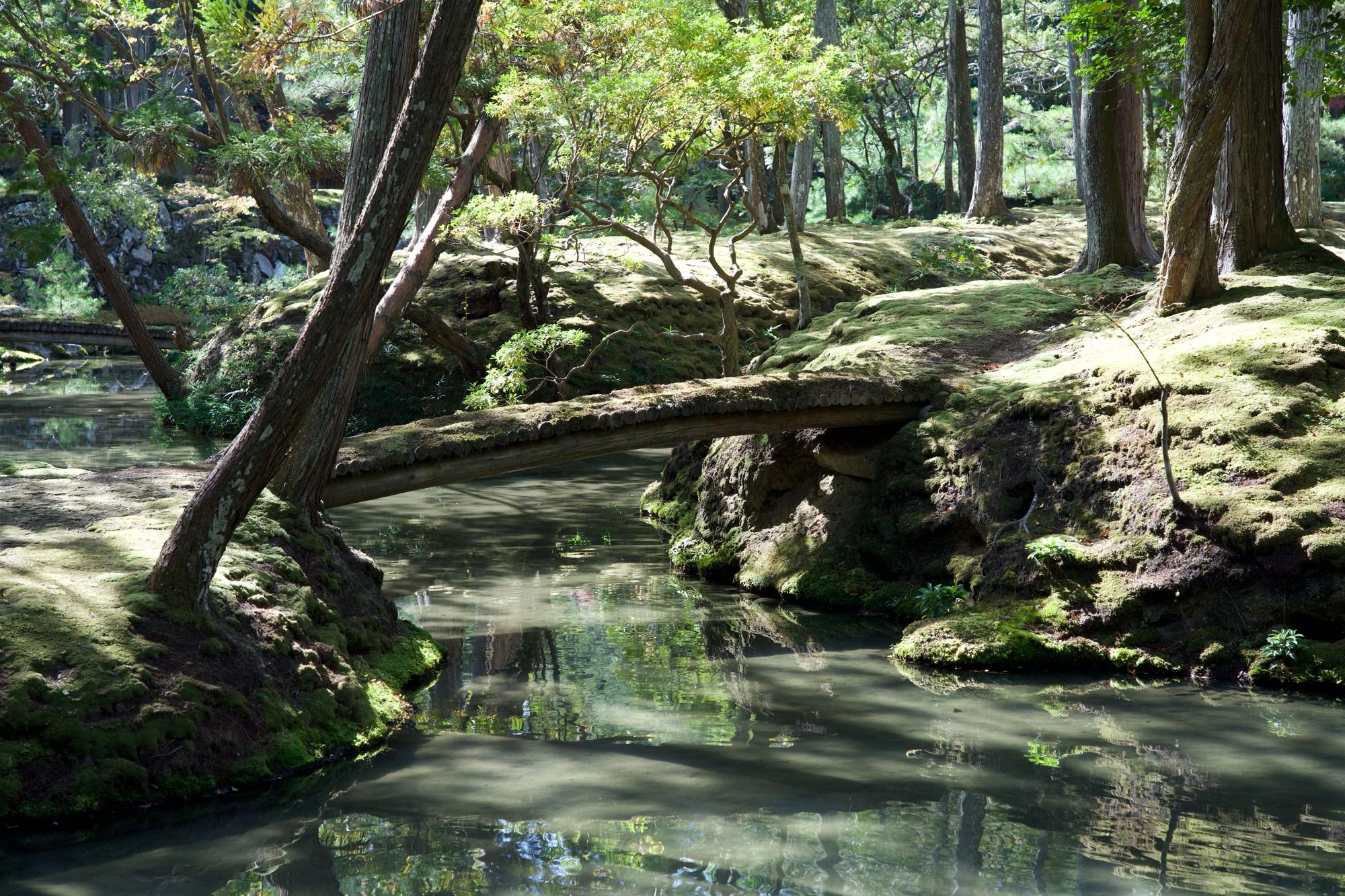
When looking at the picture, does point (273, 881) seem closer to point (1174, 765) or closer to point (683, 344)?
point (1174, 765)

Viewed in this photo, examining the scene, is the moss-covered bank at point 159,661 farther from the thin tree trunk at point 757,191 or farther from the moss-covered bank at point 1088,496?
the thin tree trunk at point 757,191

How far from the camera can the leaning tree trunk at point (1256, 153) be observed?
32.2 ft

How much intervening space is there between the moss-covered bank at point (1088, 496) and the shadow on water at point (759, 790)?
1.43 feet

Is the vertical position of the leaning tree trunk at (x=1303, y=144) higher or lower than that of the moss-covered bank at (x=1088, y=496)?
higher

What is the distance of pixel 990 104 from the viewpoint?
71.5 feet

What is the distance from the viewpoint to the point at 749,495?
388 inches

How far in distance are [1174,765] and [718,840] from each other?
2333 millimetres

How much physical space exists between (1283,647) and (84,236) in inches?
612

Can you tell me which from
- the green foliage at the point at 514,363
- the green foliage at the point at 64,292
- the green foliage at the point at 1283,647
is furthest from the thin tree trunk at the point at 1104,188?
the green foliage at the point at 64,292

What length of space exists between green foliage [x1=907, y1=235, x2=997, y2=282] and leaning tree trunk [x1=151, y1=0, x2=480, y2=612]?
8326 millimetres

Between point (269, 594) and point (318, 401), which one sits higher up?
point (318, 401)

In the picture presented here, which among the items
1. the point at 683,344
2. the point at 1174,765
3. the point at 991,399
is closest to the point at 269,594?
the point at 1174,765

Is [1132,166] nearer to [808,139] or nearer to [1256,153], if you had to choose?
[1256,153]

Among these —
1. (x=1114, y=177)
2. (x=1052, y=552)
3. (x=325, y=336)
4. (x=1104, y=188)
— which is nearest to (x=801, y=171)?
(x=1104, y=188)
